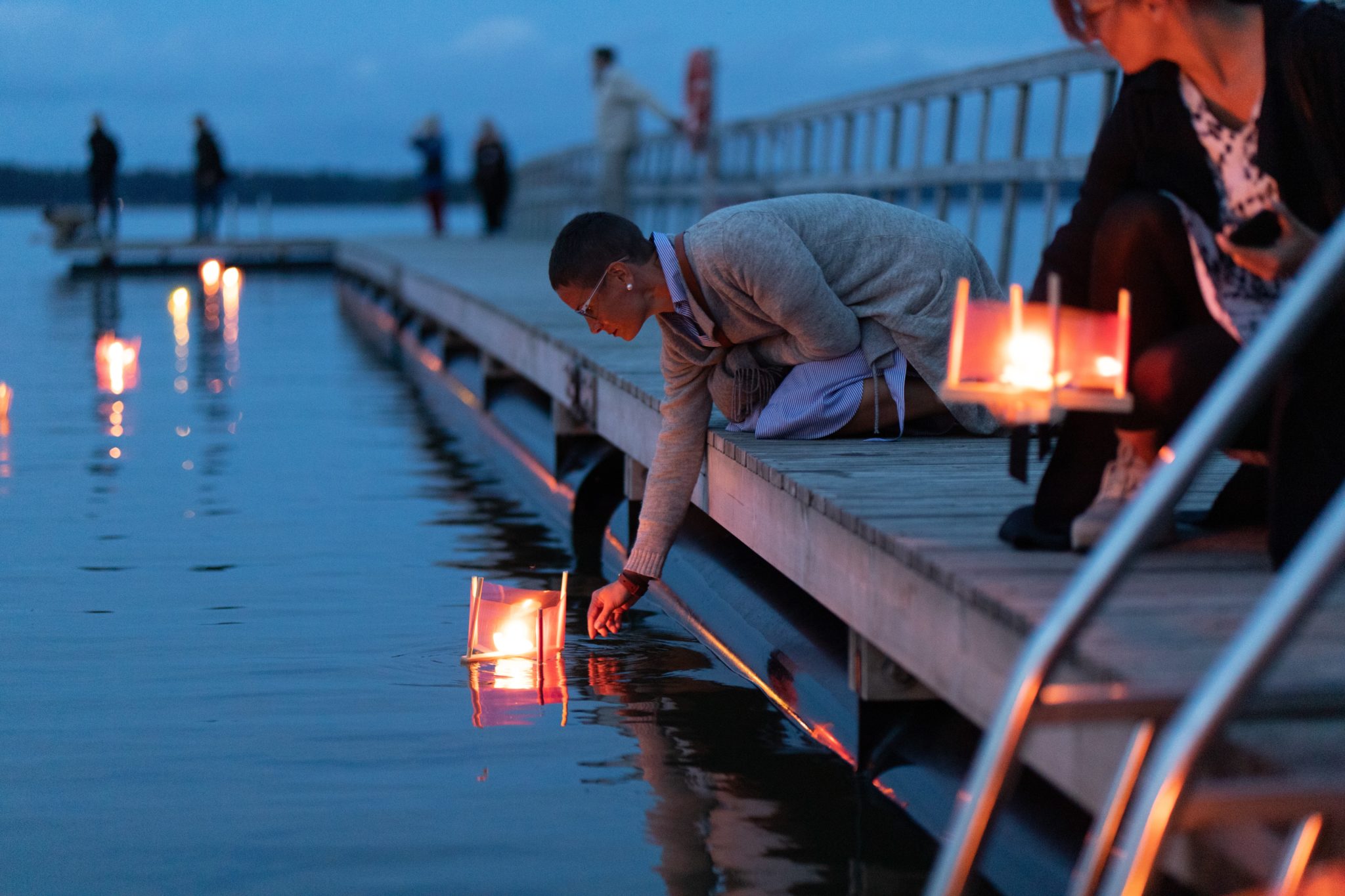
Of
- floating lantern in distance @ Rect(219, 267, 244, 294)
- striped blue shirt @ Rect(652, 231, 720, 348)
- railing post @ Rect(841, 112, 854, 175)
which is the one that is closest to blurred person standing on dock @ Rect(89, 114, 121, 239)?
floating lantern in distance @ Rect(219, 267, 244, 294)

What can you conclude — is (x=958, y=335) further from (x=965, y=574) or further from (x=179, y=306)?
(x=179, y=306)

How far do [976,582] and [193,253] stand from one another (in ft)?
101

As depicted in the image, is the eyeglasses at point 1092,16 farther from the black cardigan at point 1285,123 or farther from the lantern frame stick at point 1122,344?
the lantern frame stick at point 1122,344

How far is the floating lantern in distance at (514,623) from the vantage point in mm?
4840

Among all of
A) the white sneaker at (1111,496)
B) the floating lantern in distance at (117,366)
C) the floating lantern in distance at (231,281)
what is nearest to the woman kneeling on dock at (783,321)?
the white sneaker at (1111,496)

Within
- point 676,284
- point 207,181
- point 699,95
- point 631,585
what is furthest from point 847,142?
point 207,181

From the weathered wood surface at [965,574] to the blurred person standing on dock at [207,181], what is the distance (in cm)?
2638

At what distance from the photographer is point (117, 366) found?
43.6 ft

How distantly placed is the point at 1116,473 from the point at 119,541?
482cm

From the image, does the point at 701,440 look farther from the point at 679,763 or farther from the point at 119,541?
the point at 119,541

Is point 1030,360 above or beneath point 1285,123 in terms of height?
beneath

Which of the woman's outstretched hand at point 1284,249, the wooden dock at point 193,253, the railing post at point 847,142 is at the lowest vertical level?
the wooden dock at point 193,253

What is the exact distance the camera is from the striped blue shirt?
4.34 metres

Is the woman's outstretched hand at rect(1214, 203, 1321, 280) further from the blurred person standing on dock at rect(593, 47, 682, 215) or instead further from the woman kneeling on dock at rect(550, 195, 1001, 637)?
the blurred person standing on dock at rect(593, 47, 682, 215)
